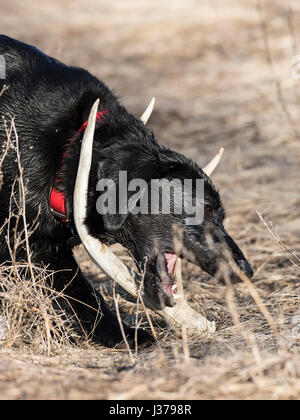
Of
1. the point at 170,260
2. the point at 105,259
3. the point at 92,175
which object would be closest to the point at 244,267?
the point at 170,260

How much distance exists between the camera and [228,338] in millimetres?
3939

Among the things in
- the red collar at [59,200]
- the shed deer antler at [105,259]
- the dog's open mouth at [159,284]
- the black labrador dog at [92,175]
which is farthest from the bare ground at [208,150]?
the red collar at [59,200]

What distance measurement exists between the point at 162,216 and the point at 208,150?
183 inches

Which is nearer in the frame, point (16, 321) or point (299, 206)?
point (16, 321)

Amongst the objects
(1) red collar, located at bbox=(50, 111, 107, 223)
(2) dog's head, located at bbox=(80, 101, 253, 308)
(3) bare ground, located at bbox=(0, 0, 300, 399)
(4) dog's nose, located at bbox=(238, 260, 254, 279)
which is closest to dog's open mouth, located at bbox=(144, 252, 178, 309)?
(2) dog's head, located at bbox=(80, 101, 253, 308)

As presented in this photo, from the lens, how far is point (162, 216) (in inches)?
153

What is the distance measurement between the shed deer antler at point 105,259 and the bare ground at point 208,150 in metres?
0.12

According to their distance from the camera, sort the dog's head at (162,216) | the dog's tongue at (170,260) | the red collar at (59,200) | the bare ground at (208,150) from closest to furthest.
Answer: the bare ground at (208,150) → the dog's head at (162,216) → the red collar at (59,200) → the dog's tongue at (170,260)

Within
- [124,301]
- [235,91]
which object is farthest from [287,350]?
[235,91]

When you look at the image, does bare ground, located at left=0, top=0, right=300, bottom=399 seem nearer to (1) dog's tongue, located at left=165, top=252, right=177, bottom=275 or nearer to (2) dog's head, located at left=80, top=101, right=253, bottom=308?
(2) dog's head, located at left=80, top=101, right=253, bottom=308

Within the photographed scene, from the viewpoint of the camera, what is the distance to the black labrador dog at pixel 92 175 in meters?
3.89

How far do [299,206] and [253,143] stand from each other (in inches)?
80.5

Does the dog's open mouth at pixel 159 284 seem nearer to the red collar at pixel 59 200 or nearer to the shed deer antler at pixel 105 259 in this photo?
the shed deer antler at pixel 105 259
